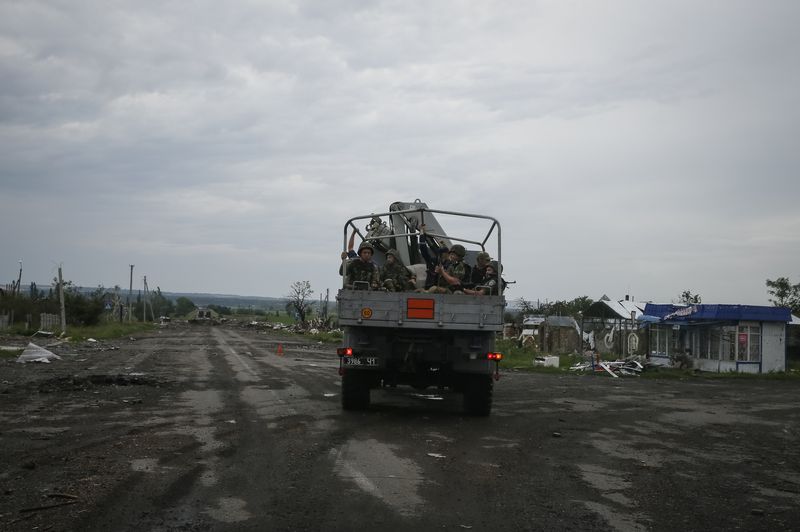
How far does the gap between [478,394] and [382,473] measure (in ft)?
Answer: 16.4

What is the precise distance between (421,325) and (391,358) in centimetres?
81

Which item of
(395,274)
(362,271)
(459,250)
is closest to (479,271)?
(459,250)

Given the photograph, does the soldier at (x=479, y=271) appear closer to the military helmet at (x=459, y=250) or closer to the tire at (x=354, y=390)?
the military helmet at (x=459, y=250)

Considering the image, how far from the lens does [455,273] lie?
1297 centimetres

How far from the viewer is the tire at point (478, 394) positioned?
11992mm

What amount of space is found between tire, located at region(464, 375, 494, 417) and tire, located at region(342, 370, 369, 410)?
1.65m

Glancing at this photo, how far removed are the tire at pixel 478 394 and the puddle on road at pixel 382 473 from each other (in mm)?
3154

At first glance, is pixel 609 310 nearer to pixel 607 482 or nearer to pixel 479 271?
pixel 479 271

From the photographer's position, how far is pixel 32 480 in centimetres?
656

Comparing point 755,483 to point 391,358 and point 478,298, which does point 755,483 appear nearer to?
point 478,298

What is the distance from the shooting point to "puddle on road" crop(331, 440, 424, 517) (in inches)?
246

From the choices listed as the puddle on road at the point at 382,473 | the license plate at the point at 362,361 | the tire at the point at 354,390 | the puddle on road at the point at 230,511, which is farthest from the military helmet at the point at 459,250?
the puddle on road at the point at 230,511

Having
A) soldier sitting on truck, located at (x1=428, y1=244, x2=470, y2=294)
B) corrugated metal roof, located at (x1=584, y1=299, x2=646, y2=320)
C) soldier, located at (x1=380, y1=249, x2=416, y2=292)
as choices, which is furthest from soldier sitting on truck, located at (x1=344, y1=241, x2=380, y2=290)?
corrugated metal roof, located at (x1=584, y1=299, x2=646, y2=320)

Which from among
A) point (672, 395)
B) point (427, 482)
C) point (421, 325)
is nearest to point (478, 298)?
point (421, 325)
